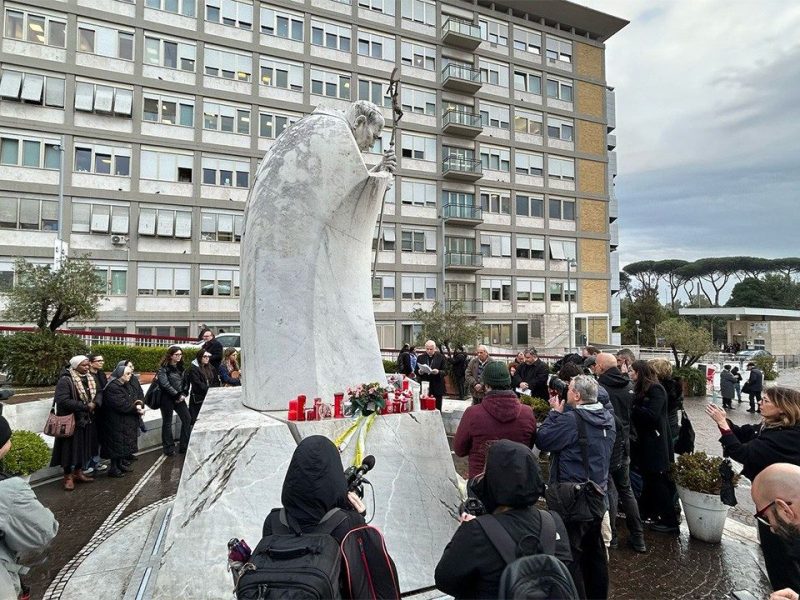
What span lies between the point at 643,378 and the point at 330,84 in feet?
103

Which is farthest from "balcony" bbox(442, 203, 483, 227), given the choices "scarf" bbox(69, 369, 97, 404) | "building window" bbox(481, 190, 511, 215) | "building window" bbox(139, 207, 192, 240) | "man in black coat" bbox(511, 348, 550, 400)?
"scarf" bbox(69, 369, 97, 404)

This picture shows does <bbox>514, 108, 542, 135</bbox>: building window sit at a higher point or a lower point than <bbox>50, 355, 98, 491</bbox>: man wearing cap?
higher

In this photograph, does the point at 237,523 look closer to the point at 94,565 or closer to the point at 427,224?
the point at 94,565

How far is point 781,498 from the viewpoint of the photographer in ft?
6.70

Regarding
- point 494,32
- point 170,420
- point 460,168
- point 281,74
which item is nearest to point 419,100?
point 460,168

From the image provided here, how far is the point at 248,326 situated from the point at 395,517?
96.2 inches

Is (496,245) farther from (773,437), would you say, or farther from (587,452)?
(773,437)

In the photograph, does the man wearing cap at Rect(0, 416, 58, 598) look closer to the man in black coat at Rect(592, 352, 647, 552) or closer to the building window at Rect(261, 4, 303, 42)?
the man in black coat at Rect(592, 352, 647, 552)

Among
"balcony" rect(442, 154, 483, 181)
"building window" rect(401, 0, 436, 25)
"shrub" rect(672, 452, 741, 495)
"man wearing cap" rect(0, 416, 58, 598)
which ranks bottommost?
"shrub" rect(672, 452, 741, 495)

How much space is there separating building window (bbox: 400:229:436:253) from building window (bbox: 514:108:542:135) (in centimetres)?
1178

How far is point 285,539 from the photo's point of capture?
1896 mm

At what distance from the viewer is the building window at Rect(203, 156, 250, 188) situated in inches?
1126

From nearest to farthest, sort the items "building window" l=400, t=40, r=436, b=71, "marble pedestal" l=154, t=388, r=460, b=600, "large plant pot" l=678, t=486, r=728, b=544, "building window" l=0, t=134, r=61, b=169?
"marble pedestal" l=154, t=388, r=460, b=600 < "large plant pot" l=678, t=486, r=728, b=544 < "building window" l=0, t=134, r=61, b=169 < "building window" l=400, t=40, r=436, b=71

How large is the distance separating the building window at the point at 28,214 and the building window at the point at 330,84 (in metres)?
16.8
